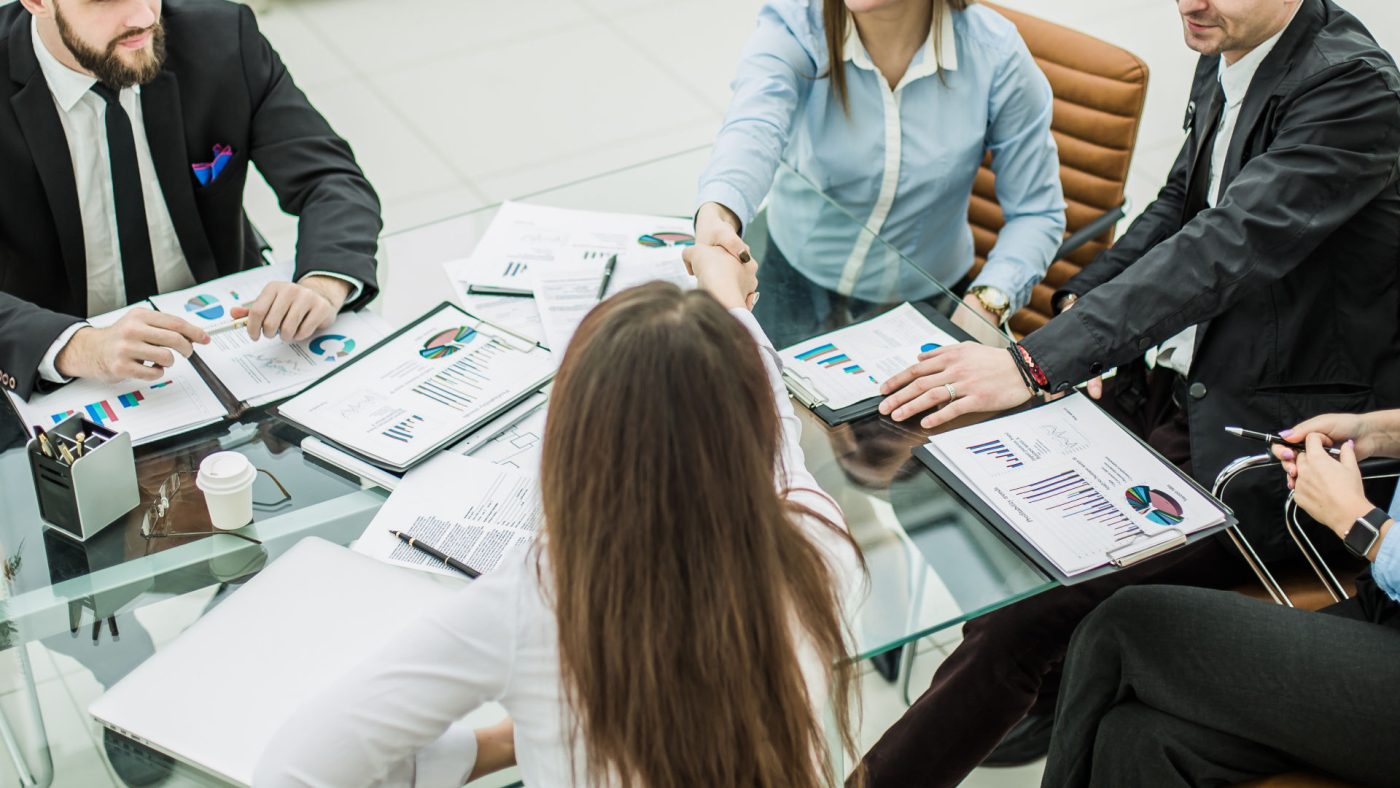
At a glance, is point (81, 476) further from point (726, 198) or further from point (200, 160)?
point (726, 198)

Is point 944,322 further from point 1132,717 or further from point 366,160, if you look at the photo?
point 366,160

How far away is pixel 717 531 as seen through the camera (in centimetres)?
124

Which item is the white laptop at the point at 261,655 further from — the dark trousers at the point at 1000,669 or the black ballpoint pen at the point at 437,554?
the dark trousers at the point at 1000,669

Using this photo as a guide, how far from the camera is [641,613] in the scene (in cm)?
125

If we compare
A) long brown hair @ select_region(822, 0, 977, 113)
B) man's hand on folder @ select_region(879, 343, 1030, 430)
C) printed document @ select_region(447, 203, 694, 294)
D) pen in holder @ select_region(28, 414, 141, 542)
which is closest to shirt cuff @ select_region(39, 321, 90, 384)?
pen in holder @ select_region(28, 414, 141, 542)

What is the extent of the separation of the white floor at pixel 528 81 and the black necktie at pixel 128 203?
1.50 m

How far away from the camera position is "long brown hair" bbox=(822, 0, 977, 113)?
2414 mm

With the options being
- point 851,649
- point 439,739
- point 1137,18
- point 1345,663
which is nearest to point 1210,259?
point 1345,663

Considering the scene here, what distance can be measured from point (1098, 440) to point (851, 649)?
618 mm

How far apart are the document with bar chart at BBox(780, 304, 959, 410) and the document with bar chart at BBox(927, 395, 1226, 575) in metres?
0.17

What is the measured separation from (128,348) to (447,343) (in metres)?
0.47

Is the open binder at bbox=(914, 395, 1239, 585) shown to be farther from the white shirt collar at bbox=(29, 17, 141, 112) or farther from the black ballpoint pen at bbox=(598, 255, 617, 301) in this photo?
the white shirt collar at bbox=(29, 17, 141, 112)

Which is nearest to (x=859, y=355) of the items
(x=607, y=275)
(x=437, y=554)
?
(x=607, y=275)

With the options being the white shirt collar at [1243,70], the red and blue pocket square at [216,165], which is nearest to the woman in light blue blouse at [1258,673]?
the white shirt collar at [1243,70]
